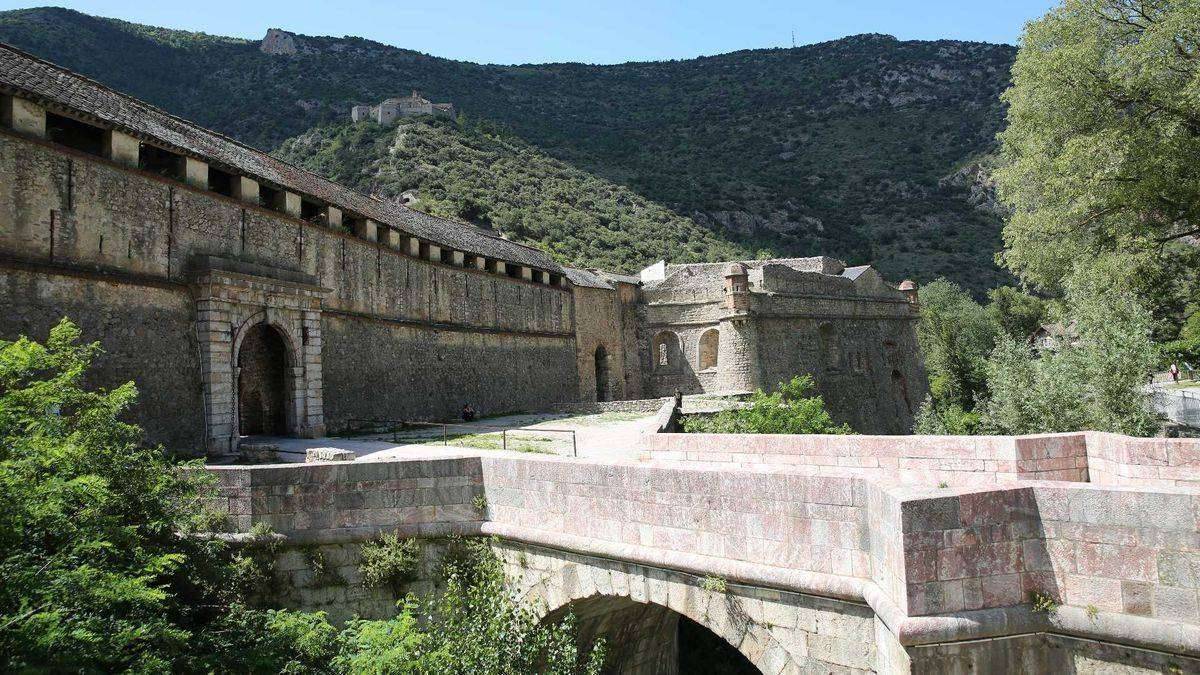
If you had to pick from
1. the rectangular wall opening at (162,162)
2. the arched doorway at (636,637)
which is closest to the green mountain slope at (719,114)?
the arched doorway at (636,637)

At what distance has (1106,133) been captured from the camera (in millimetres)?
16859

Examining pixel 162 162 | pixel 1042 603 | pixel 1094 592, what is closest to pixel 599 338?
pixel 162 162

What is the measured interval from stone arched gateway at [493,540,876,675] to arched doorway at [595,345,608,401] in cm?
2419

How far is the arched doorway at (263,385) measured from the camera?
1870 centimetres

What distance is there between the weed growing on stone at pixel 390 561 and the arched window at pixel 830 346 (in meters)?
30.9

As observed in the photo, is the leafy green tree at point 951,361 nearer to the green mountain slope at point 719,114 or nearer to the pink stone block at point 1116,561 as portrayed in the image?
the green mountain slope at point 719,114

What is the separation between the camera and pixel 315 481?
35.1 feet

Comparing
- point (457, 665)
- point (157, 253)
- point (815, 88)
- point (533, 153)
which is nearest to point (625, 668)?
point (457, 665)

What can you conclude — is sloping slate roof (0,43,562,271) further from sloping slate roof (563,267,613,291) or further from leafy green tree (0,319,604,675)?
sloping slate roof (563,267,613,291)

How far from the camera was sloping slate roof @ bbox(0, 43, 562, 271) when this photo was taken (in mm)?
13281

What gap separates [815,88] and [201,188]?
336 feet

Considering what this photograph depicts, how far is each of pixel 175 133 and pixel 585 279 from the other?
21.7 meters

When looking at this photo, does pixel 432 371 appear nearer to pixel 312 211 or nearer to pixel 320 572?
pixel 312 211

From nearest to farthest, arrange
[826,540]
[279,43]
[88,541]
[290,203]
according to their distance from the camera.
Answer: [826,540] → [88,541] → [290,203] → [279,43]
